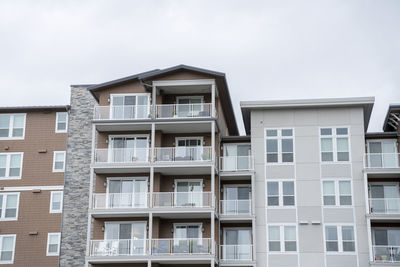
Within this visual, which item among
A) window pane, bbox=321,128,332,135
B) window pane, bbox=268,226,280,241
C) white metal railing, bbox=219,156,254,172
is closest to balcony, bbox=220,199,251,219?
window pane, bbox=268,226,280,241

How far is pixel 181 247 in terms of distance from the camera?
137 feet

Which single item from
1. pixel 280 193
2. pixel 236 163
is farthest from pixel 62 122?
pixel 280 193

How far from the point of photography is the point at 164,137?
4519cm

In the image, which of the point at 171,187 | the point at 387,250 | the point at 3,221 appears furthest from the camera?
the point at 3,221

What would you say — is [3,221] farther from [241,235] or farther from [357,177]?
[357,177]

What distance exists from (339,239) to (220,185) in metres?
7.82

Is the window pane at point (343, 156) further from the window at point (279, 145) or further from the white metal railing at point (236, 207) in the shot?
the white metal railing at point (236, 207)

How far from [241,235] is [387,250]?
8.45 m

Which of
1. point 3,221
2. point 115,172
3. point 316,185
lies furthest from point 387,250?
point 3,221

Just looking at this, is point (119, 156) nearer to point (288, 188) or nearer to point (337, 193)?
point (288, 188)

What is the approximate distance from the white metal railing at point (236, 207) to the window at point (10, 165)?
14072 mm

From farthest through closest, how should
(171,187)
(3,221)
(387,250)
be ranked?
(3,221)
(171,187)
(387,250)

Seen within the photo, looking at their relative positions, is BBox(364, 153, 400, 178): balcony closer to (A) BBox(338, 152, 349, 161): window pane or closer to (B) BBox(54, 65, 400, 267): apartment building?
(B) BBox(54, 65, 400, 267): apartment building

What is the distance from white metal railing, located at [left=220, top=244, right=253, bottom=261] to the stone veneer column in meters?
9.89
